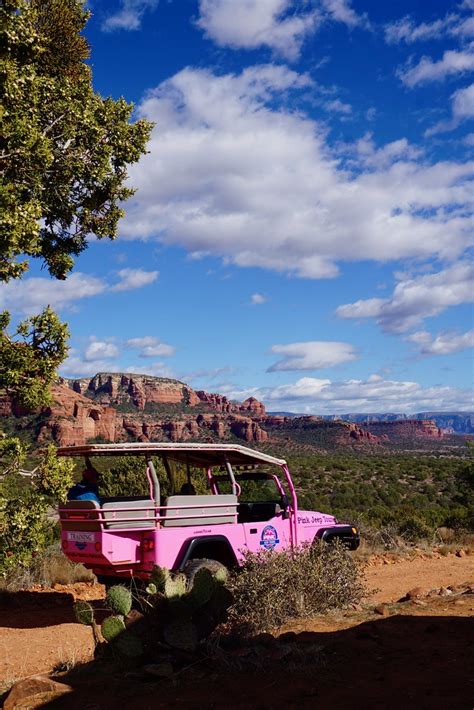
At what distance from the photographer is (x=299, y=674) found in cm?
577

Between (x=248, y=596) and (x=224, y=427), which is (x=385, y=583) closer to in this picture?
(x=248, y=596)

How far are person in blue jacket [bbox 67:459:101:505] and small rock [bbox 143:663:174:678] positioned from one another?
3.60 m

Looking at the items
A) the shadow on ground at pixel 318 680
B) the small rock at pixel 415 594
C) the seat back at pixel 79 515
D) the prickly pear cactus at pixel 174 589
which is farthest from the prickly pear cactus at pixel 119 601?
the small rock at pixel 415 594

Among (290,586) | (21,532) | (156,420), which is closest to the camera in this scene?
(290,586)

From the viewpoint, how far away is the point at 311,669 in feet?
19.0

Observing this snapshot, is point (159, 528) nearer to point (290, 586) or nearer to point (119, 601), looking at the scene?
point (290, 586)

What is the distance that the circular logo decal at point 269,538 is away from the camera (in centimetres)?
1001

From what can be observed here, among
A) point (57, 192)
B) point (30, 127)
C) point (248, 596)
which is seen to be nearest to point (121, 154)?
point (57, 192)

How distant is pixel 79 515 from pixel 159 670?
11.7ft

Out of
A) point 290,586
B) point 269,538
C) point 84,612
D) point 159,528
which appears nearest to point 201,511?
point 159,528

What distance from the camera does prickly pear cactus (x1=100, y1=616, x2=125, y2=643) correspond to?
6.20m

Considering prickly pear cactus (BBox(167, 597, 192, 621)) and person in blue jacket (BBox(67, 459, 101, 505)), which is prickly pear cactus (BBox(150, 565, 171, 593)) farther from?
person in blue jacket (BBox(67, 459, 101, 505))

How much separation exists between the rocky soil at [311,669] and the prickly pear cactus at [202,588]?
0.57 meters

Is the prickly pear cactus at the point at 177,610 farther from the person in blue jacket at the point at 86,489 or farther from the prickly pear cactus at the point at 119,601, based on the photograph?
the person in blue jacket at the point at 86,489
